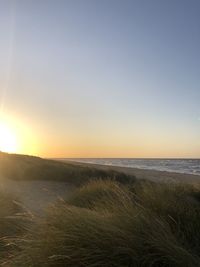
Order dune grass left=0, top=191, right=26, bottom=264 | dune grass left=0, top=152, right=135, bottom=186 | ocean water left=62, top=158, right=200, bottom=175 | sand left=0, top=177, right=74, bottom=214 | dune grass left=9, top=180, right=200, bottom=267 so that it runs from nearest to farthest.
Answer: dune grass left=9, top=180, right=200, bottom=267
dune grass left=0, top=191, right=26, bottom=264
sand left=0, top=177, right=74, bottom=214
dune grass left=0, top=152, right=135, bottom=186
ocean water left=62, top=158, right=200, bottom=175

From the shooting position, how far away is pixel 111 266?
4.48 m

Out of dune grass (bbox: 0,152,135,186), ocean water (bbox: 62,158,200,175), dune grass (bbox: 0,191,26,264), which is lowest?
dune grass (bbox: 0,191,26,264)

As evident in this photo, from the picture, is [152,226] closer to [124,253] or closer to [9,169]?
[124,253]

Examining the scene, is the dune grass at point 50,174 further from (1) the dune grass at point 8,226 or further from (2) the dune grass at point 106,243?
(2) the dune grass at point 106,243

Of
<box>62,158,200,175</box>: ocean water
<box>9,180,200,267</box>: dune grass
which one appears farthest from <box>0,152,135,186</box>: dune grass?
<box>62,158,200,175</box>: ocean water

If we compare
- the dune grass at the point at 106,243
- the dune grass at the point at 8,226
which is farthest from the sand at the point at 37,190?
the dune grass at the point at 106,243

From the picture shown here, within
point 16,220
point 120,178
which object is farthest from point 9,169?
point 16,220

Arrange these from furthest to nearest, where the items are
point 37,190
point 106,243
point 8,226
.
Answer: point 37,190, point 8,226, point 106,243

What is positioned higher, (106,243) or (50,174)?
(50,174)

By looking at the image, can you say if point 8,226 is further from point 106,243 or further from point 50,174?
point 50,174

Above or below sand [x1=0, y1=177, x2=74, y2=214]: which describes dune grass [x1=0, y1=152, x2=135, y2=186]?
above

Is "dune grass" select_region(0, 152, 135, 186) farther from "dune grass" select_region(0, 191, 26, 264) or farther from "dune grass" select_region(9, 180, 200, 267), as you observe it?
"dune grass" select_region(9, 180, 200, 267)

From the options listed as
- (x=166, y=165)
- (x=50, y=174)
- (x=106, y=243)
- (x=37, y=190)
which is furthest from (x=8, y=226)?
(x=166, y=165)

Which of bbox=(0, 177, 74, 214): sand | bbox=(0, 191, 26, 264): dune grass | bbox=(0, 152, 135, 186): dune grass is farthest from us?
bbox=(0, 152, 135, 186): dune grass
